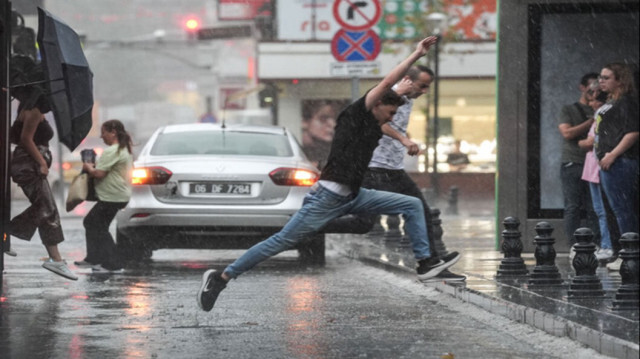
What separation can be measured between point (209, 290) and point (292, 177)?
14.3 feet

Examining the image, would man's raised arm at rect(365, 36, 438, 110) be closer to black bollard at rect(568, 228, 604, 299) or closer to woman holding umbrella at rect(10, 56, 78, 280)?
black bollard at rect(568, 228, 604, 299)

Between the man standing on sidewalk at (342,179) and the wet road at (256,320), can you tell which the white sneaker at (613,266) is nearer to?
the wet road at (256,320)

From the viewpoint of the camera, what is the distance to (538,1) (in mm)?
13703

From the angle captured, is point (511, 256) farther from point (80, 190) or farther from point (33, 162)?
point (80, 190)

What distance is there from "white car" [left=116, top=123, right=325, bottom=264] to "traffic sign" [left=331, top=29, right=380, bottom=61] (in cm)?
355

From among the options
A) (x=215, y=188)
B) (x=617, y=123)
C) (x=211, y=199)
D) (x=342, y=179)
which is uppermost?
(x=617, y=123)

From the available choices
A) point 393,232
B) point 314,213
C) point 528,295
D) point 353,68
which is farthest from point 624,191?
point 353,68

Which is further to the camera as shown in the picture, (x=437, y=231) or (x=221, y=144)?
(x=437, y=231)

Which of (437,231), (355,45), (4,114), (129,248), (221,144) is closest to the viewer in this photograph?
(4,114)

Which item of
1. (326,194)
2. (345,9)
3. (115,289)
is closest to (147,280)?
(115,289)

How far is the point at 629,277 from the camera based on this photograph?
8328 millimetres

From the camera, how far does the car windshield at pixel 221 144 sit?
1335 cm

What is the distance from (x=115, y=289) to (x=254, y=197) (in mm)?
2263

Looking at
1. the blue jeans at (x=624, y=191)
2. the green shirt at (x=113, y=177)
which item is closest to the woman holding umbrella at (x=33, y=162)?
the green shirt at (x=113, y=177)
